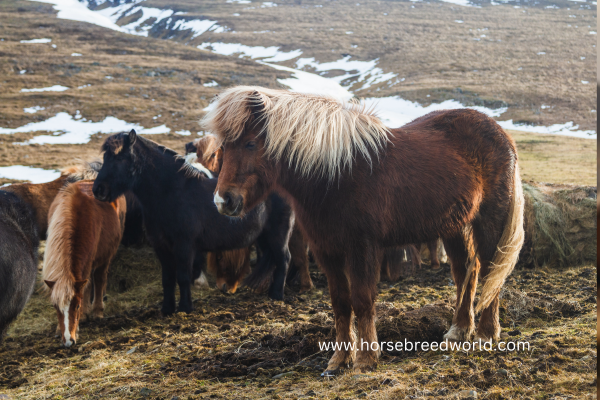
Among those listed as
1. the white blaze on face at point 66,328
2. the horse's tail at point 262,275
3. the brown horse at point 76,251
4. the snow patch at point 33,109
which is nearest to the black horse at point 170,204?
the brown horse at point 76,251

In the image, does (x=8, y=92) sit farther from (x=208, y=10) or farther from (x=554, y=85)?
(x=208, y=10)

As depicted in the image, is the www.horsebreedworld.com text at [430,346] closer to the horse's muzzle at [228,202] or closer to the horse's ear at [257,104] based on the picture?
the horse's muzzle at [228,202]

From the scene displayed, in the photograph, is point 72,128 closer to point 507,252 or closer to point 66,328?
point 66,328

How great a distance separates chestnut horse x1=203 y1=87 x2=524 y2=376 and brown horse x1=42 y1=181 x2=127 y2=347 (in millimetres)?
2988

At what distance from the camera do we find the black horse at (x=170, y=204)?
6.18 meters

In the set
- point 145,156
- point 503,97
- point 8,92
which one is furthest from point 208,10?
point 145,156

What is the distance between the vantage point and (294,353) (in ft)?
12.9

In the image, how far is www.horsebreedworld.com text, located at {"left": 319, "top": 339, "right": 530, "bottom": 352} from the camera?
3.52 metres

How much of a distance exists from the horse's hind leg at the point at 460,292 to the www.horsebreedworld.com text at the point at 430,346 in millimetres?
115

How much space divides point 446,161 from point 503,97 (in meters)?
37.7

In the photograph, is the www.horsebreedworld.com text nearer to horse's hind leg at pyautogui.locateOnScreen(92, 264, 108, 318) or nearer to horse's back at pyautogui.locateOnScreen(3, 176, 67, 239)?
horse's hind leg at pyautogui.locateOnScreen(92, 264, 108, 318)

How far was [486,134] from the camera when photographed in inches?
157

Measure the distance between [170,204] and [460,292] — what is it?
390 centimetres

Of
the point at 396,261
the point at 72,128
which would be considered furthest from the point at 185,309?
the point at 72,128
